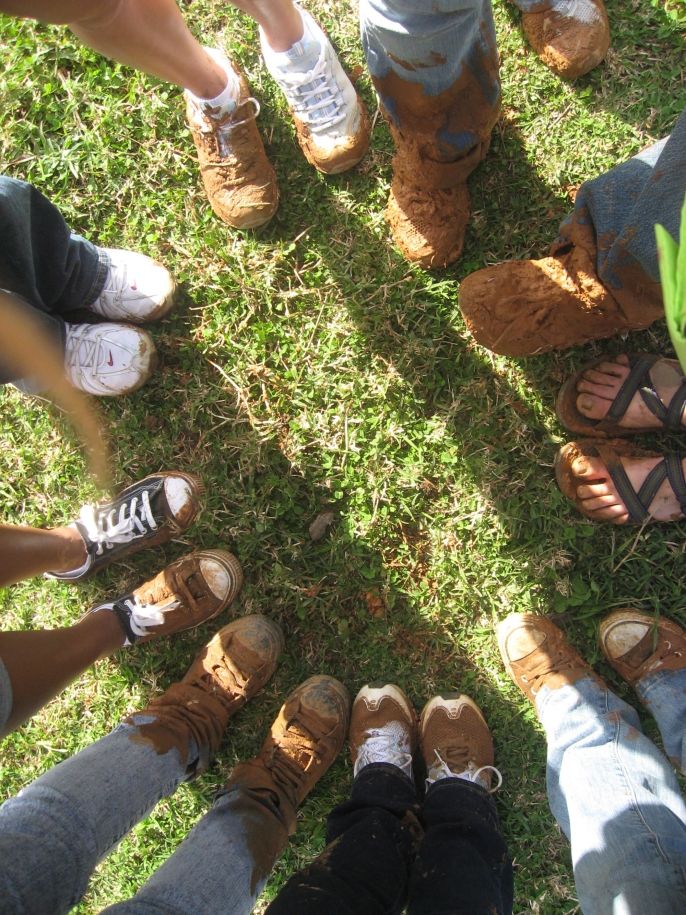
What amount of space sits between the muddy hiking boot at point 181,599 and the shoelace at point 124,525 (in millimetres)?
206

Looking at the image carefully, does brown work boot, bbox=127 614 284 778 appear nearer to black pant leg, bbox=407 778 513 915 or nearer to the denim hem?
the denim hem

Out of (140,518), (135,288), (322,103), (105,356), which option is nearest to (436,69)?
(322,103)

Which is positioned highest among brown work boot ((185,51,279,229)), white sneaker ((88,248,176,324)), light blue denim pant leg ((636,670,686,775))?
brown work boot ((185,51,279,229))

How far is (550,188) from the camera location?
235cm

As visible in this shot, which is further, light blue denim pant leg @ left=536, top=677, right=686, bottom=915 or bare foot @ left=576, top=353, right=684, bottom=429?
bare foot @ left=576, top=353, right=684, bottom=429

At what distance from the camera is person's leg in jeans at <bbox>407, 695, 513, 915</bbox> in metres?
1.71

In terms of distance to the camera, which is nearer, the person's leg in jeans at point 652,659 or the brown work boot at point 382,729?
the person's leg in jeans at point 652,659

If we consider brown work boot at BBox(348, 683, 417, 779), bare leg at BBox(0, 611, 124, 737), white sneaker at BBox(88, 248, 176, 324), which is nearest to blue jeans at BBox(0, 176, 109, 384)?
white sneaker at BBox(88, 248, 176, 324)

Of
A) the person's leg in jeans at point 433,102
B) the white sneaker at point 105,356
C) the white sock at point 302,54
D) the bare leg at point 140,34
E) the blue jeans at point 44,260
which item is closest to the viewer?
the bare leg at point 140,34

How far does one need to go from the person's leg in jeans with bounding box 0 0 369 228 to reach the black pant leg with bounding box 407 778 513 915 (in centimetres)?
227

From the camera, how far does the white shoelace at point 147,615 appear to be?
7.75ft

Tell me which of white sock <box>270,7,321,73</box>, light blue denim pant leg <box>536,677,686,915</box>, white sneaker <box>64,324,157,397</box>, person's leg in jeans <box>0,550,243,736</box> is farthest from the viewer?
white sneaker <box>64,324,157,397</box>

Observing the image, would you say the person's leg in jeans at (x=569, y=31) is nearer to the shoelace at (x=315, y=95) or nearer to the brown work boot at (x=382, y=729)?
the shoelace at (x=315, y=95)

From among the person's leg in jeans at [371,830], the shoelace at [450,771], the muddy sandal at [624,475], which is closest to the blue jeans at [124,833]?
the person's leg in jeans at [371,830]
